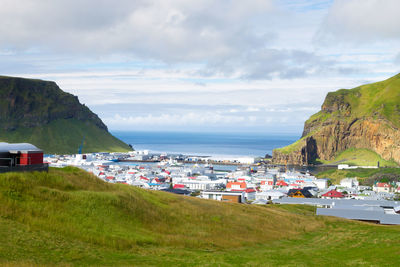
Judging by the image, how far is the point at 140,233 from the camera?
2345 cm

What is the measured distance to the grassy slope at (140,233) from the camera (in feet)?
61.3

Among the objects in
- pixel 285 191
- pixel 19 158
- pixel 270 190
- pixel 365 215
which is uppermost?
pixel 19 158

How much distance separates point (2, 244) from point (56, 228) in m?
3.47

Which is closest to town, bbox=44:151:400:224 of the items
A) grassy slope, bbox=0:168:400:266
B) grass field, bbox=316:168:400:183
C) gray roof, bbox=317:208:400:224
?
gray roof, bbox=317:208:400:224

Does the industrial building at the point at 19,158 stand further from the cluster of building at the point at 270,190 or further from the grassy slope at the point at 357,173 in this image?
the grassy slope at the point at 357,173

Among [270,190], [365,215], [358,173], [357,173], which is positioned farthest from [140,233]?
[358,173]

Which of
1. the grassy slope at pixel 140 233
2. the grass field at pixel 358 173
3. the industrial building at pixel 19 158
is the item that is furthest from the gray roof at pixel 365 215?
the grass field at pixel 358 173

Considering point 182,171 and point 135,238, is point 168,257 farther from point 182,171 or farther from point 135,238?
point 182,171

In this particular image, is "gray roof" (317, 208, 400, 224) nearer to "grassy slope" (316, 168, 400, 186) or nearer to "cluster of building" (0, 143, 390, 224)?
"cluster of building" (0, 143, 390, 224)

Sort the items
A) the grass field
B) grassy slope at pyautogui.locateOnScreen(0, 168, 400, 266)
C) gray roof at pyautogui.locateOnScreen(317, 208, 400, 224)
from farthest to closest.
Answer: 1. the grass field
2. gray roof at pyautogui.locateOnScreen(317, 208, 400, 224)
3. grassy slope at pyautogui.locateOnScreen(0, 168, 400, 266)

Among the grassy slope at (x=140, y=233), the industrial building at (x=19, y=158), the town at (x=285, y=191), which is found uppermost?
the industrial building at (x=19, y=158)

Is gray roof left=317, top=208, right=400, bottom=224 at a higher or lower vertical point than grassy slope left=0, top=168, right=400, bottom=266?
lower

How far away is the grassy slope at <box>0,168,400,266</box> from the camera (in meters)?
18.7

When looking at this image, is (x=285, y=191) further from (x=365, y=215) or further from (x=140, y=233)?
(x=140, y=233)
